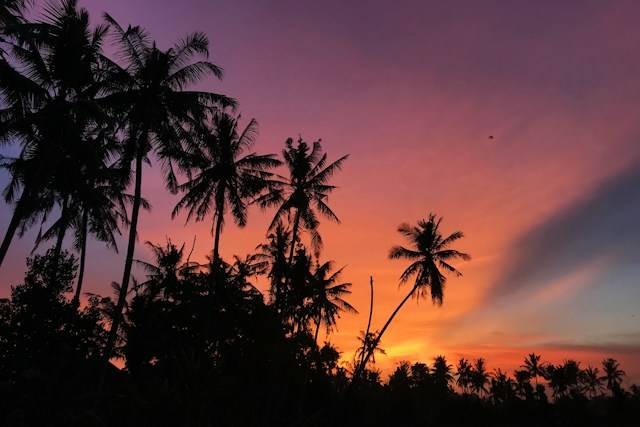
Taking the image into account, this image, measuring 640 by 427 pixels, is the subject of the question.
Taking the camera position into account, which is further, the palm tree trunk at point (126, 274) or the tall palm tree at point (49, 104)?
the palm tree trunk at point (126, 274)

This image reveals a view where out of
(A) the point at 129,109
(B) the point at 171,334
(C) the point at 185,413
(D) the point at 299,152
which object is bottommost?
(C) the point at 185,413

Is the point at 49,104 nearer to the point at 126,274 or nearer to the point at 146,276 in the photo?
the point at 126,274

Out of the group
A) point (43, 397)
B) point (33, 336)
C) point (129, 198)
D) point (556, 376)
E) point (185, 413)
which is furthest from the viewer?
point (556, 376)

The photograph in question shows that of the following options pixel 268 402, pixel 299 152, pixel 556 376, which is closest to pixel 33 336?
pixel 268 402

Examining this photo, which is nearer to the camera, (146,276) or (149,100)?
(149,100)

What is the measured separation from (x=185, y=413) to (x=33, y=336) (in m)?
11.3

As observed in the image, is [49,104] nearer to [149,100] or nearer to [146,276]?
[149,100]

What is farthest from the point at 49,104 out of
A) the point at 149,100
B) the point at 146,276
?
the point at 146,276

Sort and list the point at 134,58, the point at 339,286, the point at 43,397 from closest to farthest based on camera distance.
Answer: the point at 43,397 < the point at 134,58 < the point at 339,286

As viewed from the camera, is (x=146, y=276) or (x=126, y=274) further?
(x=146, y=276)

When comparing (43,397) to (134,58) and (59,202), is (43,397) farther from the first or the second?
(59,202)

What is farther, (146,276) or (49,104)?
(146,276)

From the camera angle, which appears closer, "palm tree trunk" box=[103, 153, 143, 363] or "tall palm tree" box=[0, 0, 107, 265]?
"tall palm tree" box=[0, 0, 107, 265]

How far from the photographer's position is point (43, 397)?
1168 cm
